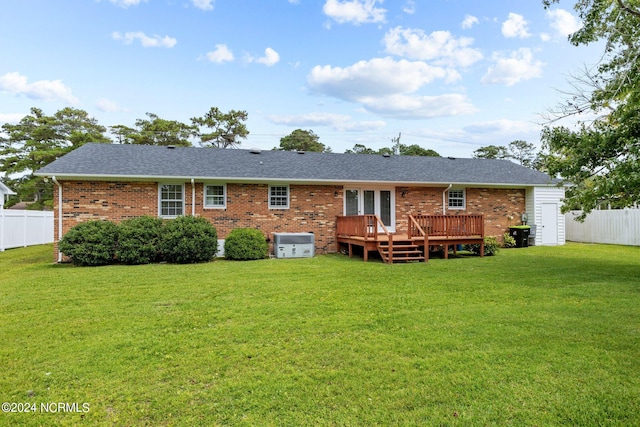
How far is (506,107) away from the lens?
14.8 meters

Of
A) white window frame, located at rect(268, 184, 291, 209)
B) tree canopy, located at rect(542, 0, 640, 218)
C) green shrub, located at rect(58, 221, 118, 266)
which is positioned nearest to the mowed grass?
tree canopy, located at rect(542, 0, 640, 218)

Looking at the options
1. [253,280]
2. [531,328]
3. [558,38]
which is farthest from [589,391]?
[558,38]

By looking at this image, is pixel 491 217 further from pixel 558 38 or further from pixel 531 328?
pixel 531 328

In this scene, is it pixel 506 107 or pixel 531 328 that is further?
pixel 506 107

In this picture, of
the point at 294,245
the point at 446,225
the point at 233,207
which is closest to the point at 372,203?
the point at 446,225

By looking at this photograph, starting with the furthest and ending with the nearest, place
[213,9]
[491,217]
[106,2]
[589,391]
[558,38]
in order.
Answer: [491,217]
[213,9]
[106,2]
[558,38]
[589,391]

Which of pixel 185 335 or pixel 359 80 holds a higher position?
pixel 359 80

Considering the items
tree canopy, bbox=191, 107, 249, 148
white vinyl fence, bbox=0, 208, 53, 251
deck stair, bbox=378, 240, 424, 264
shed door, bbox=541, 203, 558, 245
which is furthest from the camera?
tree canopy, bbox=191, 107, 249, 148

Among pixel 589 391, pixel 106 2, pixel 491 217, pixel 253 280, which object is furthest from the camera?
pixel 491 217

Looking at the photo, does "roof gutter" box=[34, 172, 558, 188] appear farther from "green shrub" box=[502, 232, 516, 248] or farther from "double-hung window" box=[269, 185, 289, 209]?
"green shrub" box=[502, 232, 516, 248]

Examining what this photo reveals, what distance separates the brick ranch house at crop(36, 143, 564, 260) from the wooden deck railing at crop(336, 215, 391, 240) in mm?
545

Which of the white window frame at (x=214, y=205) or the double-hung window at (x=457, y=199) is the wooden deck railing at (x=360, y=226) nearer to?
the double-hung window at (x=457, y=199)

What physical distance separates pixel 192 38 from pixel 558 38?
45.9ft

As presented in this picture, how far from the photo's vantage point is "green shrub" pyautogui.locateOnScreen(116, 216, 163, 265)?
1091cm
